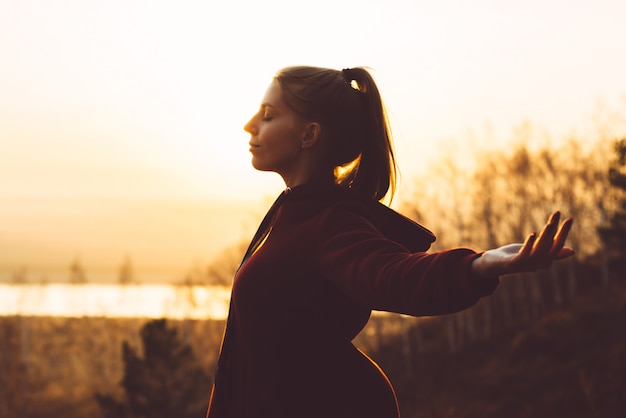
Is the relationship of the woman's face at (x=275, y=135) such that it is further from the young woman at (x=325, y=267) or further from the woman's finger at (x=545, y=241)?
the woman's finger at (x=545, y=241)

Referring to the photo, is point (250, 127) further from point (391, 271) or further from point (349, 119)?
point (391, 271)

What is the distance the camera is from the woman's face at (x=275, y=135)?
2.27m

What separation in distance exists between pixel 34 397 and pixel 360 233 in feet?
257

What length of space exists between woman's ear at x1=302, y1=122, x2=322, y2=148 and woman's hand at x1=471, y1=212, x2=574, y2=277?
90cm


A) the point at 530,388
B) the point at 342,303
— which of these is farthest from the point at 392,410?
the point at 530,388

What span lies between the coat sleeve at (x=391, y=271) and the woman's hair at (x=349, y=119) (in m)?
0.38

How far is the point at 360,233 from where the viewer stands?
6.09 feet

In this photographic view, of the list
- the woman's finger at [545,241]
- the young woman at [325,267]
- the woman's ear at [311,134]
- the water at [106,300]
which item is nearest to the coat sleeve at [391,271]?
the young woman at [325,267]

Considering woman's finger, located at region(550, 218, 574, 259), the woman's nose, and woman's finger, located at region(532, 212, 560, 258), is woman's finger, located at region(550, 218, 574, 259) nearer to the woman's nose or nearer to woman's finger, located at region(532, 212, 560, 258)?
woman's finger, located at region(532, 212, 560, 258)

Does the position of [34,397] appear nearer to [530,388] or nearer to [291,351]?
[530,388]

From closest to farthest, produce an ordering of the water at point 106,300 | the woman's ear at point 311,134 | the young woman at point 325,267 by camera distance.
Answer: the young woman at point 325,267 → the woman's ear at point 311,134 → the water at point 106,300

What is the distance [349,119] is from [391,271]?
78 centimetres

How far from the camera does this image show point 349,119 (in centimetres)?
229

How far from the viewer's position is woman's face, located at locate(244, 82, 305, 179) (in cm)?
227
